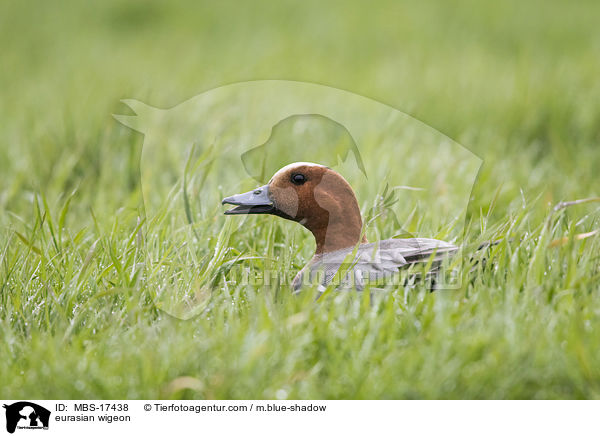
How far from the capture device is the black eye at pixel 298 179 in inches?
77.3

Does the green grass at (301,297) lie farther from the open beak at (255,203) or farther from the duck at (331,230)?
the open beak at (255,203)

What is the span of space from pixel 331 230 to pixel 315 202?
3.9 inches

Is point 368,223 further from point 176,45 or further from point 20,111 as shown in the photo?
point 176,45

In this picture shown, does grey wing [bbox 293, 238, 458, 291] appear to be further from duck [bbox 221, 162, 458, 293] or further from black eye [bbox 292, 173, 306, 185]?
black eye [bbox 292, 173, 306, 185]

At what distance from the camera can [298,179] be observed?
197 cm

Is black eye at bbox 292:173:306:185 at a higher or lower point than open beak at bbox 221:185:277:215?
higher

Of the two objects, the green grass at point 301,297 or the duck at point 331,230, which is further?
the duck at point 331,230

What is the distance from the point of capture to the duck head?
6.44ft

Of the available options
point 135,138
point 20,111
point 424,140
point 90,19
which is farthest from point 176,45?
point 424,140
